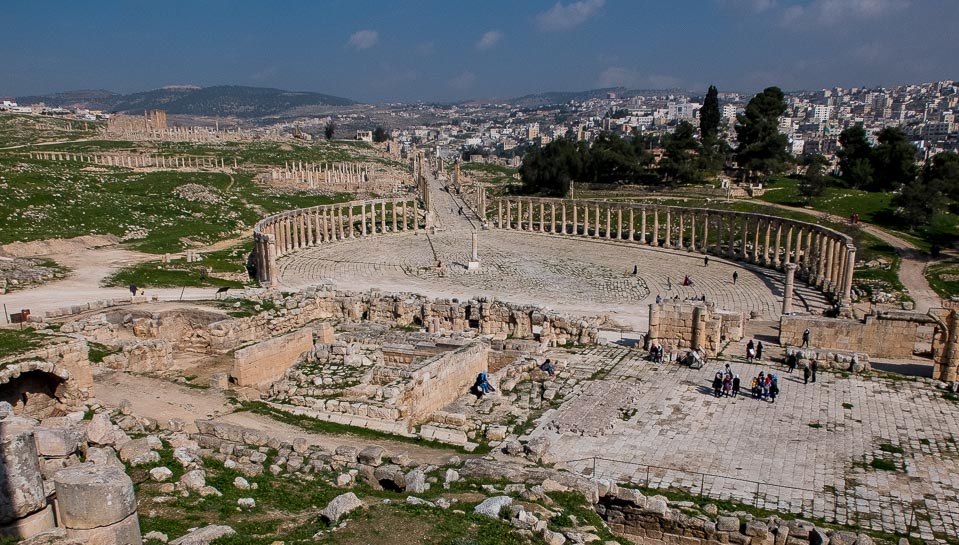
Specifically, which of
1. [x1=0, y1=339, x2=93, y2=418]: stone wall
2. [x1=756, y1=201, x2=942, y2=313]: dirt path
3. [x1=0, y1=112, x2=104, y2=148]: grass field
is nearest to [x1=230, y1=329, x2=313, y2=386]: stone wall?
[x1=0, y1=339, x2=93, y2=418]: stone wall

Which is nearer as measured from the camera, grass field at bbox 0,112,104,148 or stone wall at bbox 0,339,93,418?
stone wall at bbox 0,339,93,418

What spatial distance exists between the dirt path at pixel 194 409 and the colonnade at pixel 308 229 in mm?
20679

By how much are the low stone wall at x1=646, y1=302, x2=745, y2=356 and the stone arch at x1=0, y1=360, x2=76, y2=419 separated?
19.0 m

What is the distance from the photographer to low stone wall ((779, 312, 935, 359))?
85.4 feet

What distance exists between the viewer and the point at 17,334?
800 inches

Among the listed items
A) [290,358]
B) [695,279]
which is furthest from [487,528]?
[695,279]

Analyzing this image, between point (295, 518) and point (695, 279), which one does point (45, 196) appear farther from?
point (295, 518)

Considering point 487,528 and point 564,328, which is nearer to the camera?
point 487,528

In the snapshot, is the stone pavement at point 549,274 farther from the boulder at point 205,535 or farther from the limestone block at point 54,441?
the limestone block at point 54,441

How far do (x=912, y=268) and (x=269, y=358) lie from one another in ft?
124

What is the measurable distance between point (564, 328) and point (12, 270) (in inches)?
1030

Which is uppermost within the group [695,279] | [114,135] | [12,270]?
[114,135]

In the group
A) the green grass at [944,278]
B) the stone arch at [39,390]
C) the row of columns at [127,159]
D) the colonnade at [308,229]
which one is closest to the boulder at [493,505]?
the stone arch at [39,390]

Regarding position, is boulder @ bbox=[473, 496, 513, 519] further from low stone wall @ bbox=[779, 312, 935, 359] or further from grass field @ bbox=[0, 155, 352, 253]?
grass field @ bbox=[0, 155, 352, 253]
